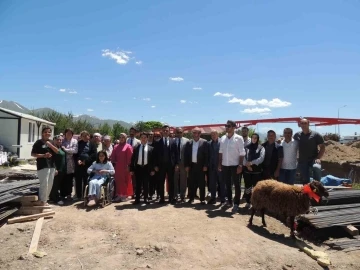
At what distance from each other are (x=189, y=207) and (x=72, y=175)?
3314 millimetres

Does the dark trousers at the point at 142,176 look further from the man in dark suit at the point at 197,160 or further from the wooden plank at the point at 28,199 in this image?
the wooden plank at the point at 28,199

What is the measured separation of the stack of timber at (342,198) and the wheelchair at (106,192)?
5340 millimetres

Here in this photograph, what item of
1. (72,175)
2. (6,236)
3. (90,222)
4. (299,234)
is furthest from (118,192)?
(299,234)

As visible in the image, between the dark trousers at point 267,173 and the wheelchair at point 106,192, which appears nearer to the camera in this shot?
the dark trousers at point 267,173

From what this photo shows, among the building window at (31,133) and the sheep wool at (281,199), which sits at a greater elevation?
the building window at (31,133)

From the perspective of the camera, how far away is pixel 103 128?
5197 cm

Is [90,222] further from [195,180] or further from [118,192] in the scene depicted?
[195,180]

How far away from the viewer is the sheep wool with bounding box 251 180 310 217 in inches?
226

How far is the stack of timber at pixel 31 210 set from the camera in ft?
20.7

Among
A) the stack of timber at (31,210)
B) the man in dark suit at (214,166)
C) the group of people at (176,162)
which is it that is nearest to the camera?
the stack of timber at (31,210)

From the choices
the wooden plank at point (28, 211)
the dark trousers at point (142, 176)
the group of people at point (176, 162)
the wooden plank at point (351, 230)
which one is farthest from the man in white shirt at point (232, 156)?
the wooden plank at point (28, 211)

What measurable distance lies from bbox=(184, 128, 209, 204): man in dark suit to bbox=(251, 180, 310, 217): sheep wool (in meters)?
1.78

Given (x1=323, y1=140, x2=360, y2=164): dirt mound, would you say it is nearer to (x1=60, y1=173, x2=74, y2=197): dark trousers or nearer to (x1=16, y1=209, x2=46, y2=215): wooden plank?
(x1=60, y1=173, x2=74, y2=197): dark trousers

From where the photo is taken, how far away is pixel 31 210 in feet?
21.6
